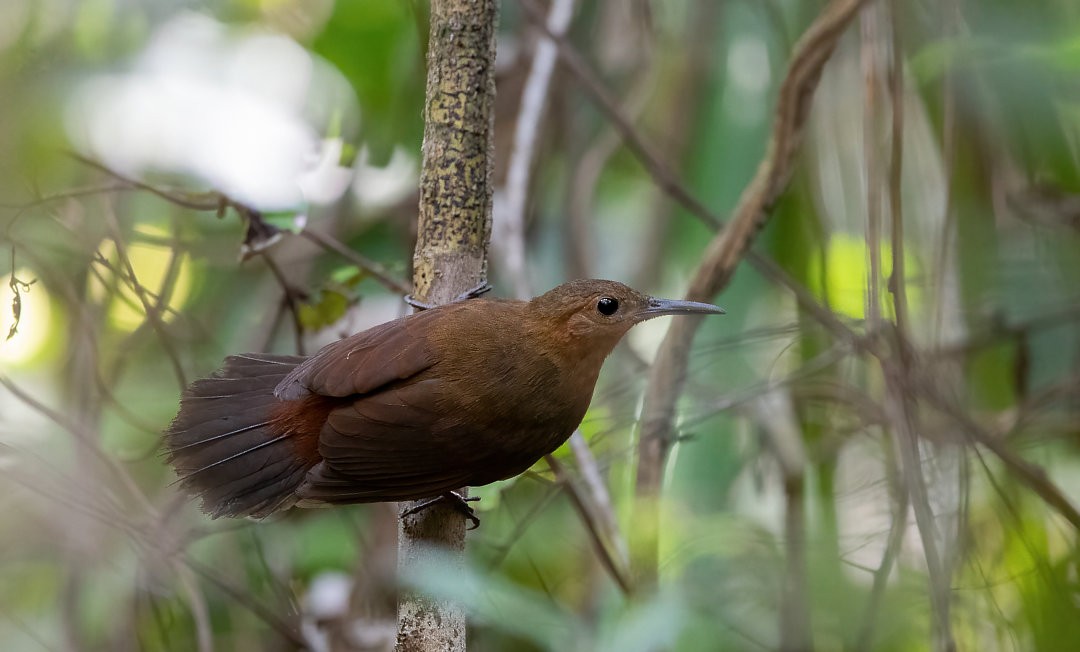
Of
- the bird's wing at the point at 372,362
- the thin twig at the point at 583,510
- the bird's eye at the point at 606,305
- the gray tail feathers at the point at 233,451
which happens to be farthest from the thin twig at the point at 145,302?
the bird's eye at the point at 606,305

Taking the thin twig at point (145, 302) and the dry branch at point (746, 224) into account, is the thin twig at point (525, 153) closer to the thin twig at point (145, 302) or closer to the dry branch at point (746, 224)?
the dry branch at point (746, 224)

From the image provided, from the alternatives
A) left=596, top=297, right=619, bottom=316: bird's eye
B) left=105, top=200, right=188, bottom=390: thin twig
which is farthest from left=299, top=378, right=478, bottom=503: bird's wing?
left=105, top=200, right=188, bottom=390: thin twig

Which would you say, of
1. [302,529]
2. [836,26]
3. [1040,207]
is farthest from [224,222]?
[1040,207]

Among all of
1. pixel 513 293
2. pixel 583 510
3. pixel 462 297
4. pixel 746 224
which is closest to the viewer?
pixel 462 297

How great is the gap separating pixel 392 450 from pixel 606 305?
672mm

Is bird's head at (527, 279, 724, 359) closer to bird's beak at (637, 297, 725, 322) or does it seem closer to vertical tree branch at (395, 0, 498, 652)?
bird's beak at (637, 297, 725, 322)

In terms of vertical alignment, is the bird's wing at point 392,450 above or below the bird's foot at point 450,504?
above

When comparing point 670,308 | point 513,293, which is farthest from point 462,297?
point 513,293

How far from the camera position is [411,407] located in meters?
2.40

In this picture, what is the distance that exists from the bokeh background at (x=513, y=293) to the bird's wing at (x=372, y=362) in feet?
1.43

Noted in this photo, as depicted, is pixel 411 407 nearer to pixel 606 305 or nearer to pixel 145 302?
pixel 606 305

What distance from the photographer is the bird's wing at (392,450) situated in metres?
2.36

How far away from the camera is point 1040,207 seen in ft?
10.6

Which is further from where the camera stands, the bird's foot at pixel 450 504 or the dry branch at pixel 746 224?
the dry branch at pixel 746 224
